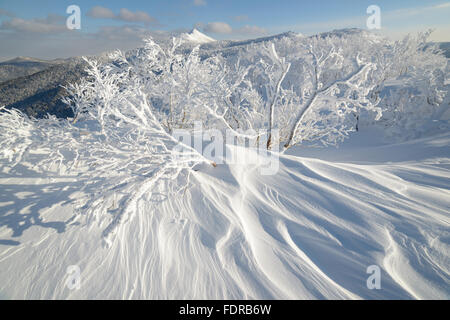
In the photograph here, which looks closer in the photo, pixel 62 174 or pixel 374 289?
pixel 374 289

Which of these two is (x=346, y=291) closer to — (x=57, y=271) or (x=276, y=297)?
(x=276, y=297)

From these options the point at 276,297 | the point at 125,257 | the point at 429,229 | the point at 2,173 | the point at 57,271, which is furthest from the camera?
the point at 2,173

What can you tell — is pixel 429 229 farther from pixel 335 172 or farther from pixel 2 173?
pixel 2 173

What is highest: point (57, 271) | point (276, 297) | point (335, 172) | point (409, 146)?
point (409, 146)

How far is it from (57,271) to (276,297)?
1926 mm

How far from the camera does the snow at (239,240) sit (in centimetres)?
177

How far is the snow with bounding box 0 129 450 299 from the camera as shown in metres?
1.77

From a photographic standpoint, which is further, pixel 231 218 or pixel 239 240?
pixel 231 218

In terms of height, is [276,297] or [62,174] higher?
[62,174]

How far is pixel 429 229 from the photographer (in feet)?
7.18

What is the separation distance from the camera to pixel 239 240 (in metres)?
2.16

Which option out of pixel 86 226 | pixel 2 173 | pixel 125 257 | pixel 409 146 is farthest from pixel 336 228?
pixel 409 146

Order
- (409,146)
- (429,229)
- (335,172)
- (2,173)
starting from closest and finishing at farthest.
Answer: (429,229), (2,173), (335,172), (409,146)

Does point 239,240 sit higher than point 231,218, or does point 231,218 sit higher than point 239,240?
point 231,218
